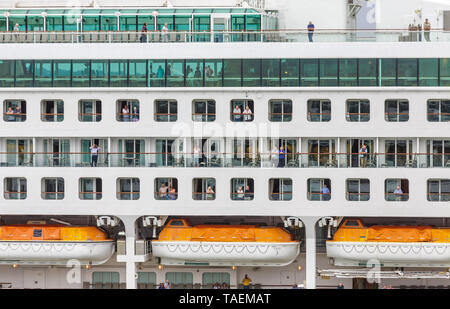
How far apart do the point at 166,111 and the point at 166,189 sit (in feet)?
8.71

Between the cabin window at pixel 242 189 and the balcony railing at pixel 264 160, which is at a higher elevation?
the balcony railing at pixel 264 160

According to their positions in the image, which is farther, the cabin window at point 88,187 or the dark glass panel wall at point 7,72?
the dark glass panel wall at point 7,72

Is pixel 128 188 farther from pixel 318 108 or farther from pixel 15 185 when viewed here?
pixel 318 108

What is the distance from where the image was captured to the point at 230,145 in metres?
27.8

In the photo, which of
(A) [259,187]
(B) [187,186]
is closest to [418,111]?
(A) [259,187]

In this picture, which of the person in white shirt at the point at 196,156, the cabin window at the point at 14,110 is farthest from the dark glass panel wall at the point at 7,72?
the person in white shirt at the point at 196,156

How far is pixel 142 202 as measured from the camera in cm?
2758

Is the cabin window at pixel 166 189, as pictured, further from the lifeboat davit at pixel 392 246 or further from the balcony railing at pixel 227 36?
the lifeboat davit at pixel 392 246

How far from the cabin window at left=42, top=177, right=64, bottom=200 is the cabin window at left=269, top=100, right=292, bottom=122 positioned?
7.44 m

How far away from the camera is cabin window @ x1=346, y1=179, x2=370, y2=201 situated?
2738cm

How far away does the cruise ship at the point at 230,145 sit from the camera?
2731cm

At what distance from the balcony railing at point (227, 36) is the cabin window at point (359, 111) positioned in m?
2.06

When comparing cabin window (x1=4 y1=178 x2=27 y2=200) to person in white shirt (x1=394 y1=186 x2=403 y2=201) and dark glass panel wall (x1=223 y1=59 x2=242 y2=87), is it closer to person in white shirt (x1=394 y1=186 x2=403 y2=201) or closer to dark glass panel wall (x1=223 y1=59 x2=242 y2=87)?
dark glass panel wall (x1=223 y1=59 x2=242 y2=87)

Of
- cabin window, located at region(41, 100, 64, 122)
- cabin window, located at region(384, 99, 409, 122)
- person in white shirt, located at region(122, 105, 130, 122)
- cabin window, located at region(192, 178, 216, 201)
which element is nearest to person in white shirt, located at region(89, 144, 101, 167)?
person in white shirt, located at region(122, 105, 130, 122)
